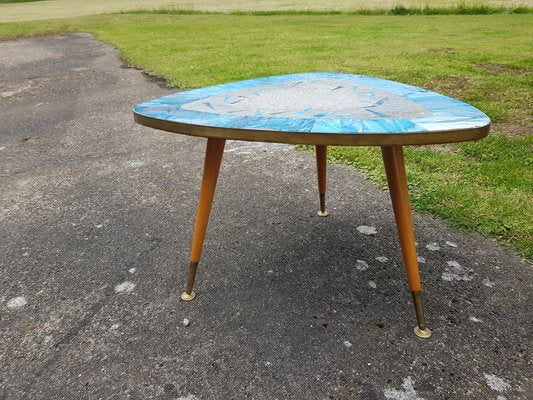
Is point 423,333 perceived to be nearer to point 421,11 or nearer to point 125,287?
point 125,287

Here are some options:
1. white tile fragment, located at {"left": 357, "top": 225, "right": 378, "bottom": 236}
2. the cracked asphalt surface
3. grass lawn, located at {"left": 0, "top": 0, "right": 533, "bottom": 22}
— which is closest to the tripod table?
the cracked asphalt surface

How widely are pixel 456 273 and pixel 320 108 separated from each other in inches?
39.4

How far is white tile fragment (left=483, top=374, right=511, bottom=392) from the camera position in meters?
1.49

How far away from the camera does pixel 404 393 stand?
4.89 feet

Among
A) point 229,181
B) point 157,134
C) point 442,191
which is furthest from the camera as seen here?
point 157,134

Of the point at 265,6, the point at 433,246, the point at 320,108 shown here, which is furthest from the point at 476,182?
the point at 265,6

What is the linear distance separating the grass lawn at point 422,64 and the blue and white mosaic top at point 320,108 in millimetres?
918

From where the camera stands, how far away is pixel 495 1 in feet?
59.1

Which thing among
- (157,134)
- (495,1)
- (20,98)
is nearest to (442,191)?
(157,134)

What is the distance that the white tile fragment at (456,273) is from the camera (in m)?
2.07

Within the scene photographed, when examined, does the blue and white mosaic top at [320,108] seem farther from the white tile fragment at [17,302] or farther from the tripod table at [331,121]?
the white tile fragment at [17,302]

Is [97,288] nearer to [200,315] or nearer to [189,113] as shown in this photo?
[200,315]

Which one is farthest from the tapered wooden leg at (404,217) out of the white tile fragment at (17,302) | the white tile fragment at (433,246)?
the white tile fragment at (17,302)

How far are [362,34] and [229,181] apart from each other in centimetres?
882
